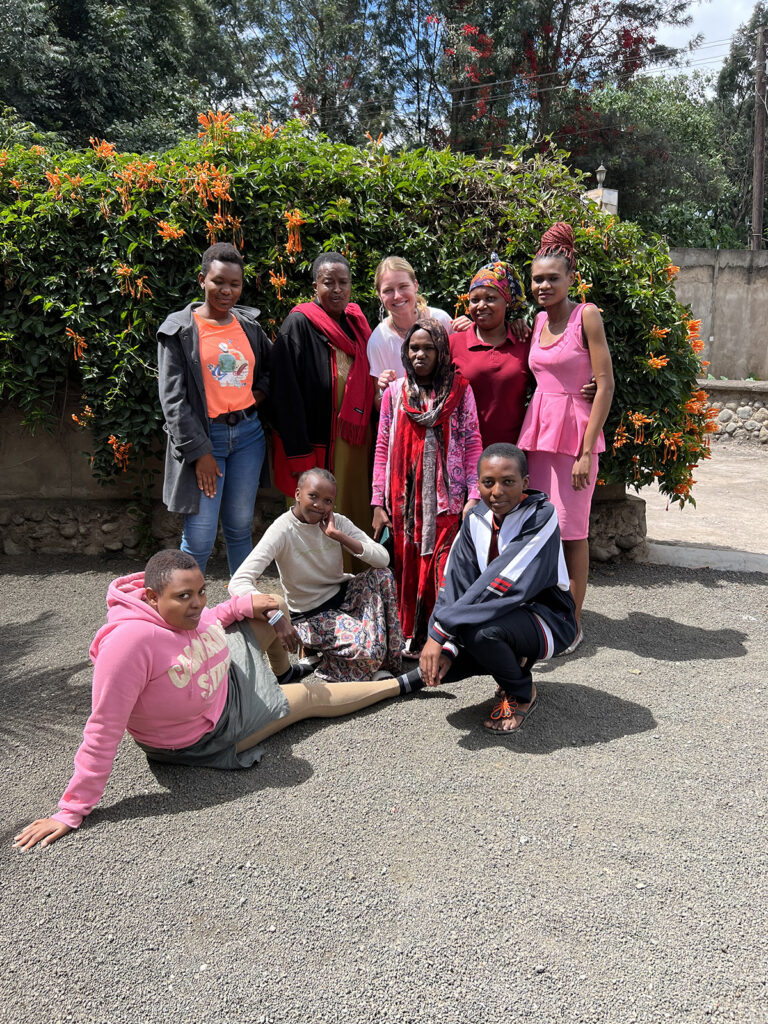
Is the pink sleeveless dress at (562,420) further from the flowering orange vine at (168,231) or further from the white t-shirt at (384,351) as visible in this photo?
the flowering orange vine at (168,231)

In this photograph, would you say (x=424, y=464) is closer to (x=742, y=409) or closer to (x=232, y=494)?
(x=232, y=494)

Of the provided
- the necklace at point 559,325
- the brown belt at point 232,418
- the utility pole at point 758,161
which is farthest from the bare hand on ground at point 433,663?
the utility pole at point 758,161

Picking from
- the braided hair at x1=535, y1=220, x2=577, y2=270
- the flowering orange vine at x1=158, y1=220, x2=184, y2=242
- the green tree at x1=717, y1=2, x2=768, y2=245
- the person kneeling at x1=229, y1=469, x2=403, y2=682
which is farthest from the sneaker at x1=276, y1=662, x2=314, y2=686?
the green tree at x1=717, y1=2, x2=768, y2=245

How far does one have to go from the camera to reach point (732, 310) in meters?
13.4

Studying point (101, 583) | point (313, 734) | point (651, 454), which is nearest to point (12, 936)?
point (313, 734)

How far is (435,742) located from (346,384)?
1.88 m

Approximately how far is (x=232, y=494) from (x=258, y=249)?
1.84 metres

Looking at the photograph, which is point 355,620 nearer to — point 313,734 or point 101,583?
point 313,734

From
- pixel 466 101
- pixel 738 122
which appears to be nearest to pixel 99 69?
pixel 466 101

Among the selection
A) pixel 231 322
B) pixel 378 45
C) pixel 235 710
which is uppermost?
pixel 378 45

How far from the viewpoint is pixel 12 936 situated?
2182 mm

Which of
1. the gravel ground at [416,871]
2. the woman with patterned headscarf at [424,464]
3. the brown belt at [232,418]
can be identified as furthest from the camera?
the brown belt at [232,418]

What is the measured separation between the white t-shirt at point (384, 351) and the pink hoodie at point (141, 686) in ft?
5.76

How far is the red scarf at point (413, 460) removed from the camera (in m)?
3.87
